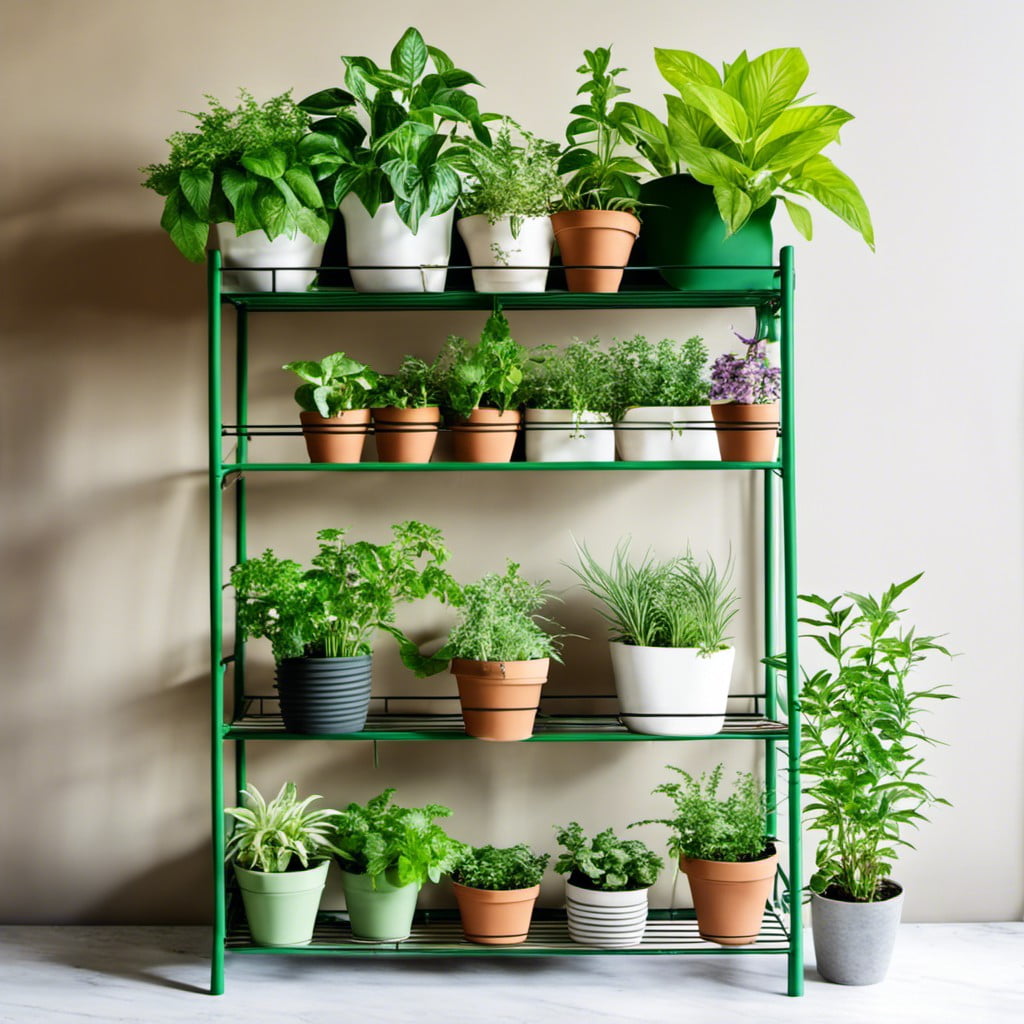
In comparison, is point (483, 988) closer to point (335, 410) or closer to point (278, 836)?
point (278, 836)

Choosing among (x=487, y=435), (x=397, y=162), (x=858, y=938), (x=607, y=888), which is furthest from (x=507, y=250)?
(x=858, y=938)

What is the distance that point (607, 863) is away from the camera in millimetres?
2346

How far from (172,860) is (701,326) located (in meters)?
1.94

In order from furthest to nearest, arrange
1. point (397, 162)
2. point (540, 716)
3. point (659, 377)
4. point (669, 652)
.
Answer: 1. point (540, 716)
2. point (659, 377)
3. point (669, 652)
4. point (397, 162)

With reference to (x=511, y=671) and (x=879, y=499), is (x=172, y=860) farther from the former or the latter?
(x=879, y=499)

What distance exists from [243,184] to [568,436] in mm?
896

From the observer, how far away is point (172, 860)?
8.67 ft

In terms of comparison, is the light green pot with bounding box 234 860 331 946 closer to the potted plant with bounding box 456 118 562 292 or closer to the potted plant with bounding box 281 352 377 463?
the potted plant with bounding box 281 352 377 463

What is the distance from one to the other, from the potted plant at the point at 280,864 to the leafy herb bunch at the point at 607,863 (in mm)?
561

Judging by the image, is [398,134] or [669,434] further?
[669,434]

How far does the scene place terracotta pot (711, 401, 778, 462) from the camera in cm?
228

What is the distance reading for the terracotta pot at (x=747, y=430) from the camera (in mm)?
2279

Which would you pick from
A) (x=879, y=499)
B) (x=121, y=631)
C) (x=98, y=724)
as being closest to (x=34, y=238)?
(x=121, y=631)

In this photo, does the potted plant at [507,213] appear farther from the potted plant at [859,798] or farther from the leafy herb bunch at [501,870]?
the leafy herb bunch at [501,870]
